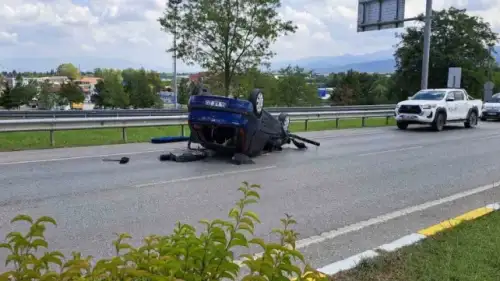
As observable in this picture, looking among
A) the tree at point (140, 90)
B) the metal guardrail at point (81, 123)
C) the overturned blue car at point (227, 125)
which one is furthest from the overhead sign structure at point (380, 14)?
the tree at point (140, 90)

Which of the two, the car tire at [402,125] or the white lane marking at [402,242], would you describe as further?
the car tire at [402,125]

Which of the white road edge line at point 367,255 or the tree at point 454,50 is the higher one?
the tree at point 454,50

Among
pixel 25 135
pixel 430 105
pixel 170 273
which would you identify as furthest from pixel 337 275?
pixel 430 105

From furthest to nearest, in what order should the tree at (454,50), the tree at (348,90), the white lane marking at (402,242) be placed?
the tree at (348,90) < the tree at (454,50) < the white lane marking at (402,242)

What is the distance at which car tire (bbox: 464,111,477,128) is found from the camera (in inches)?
919

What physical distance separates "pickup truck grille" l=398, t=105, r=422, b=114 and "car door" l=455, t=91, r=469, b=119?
2.60 meters

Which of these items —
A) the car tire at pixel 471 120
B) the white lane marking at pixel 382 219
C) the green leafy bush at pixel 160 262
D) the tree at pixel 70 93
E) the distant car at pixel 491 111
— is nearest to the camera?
the green leafy bush at pixel 160 262

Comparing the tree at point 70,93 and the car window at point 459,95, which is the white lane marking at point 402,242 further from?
the tree at point 70,93

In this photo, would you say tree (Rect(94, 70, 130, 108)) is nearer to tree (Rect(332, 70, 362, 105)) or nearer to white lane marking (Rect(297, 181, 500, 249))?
tree (Rect(332, 70, 362, 105))

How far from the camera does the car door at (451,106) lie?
70.6 ft

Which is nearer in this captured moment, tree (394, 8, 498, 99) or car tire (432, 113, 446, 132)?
car tire (432, 113, 446, 132)

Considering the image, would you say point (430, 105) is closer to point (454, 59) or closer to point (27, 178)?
point (27, 178)

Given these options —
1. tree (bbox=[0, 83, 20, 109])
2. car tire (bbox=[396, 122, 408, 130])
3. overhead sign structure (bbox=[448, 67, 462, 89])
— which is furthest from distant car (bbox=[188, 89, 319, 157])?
tree (bbox=[0, 83, 20, 109])

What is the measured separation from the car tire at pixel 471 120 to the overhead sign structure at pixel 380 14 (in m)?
6.36
